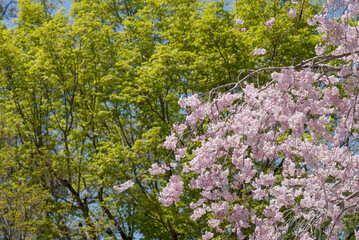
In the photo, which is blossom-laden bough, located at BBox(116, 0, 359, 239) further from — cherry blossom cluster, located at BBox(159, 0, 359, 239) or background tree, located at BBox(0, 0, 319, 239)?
background tree, located at BBox(0, 0, 319, 239)

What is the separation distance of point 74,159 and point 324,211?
9288 millimetres

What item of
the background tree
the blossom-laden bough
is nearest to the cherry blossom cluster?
the blossom-laden bough

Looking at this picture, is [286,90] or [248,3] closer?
[286,90]

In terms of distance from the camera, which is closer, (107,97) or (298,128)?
(298,128)

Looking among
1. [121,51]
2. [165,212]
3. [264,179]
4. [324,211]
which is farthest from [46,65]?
[324,211]

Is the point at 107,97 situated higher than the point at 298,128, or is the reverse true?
the point at 107,97

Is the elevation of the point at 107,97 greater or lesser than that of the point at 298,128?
greater

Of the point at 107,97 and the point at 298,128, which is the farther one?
the point at 107,97

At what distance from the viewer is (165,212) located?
9484 millimetres

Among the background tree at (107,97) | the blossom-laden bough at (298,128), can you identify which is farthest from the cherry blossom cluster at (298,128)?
the background tree at (107,97)

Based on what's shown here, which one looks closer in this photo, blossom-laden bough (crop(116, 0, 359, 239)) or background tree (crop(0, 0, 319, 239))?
blossom-laden bough (crop(116, 0, 359, 239))

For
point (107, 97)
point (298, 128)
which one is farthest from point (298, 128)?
point (107, 97)

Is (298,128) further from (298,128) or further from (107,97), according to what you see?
(107,97)

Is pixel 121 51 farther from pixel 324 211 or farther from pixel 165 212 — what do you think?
pixel 324 211
